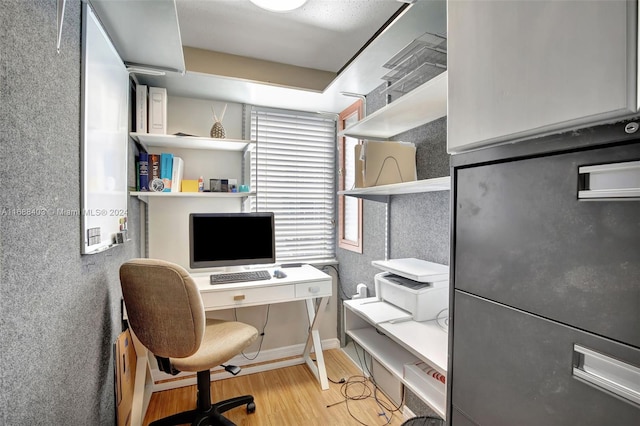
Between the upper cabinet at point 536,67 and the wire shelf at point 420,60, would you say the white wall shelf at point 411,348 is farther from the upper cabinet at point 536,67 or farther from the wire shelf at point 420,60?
the wire shelf at point 420,60

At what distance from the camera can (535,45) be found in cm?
58

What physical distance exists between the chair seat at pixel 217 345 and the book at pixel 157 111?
1.28 meters

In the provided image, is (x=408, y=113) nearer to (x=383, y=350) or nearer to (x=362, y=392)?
(x=383, y=350)

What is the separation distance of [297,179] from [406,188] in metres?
1.41

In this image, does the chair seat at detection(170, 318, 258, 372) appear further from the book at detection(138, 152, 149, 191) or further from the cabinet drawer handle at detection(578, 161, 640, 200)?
the cabinet drawer handle at detection(578, 161, 640, 200)

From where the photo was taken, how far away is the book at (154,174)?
6.09ft

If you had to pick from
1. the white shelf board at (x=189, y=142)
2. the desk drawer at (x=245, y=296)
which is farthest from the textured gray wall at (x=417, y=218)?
the white shelf board at (x=189, y=142)

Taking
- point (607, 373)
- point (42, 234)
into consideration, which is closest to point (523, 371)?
point (607, 373)

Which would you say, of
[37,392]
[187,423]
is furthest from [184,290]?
[187,423]

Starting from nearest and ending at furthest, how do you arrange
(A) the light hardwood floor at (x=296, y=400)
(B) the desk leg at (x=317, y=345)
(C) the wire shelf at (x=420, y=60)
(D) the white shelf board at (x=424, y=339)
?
1. (D) the white shelf board at (x=424, y=339)
2. (C) the wire shelf at (x=420, y=60)
3. (A) the light hardwood floor at (x=296, y=400)
4. (B) the desk leg at (x=317, y=345)

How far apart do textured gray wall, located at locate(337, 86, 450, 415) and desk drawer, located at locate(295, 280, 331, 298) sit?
1.05 ft

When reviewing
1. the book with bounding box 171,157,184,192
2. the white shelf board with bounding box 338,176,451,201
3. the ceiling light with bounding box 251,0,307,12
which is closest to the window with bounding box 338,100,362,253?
the white shelf board with bounding box 338,176,451,201

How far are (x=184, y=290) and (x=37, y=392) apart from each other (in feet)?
1.94

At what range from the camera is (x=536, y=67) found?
58 centimetres
